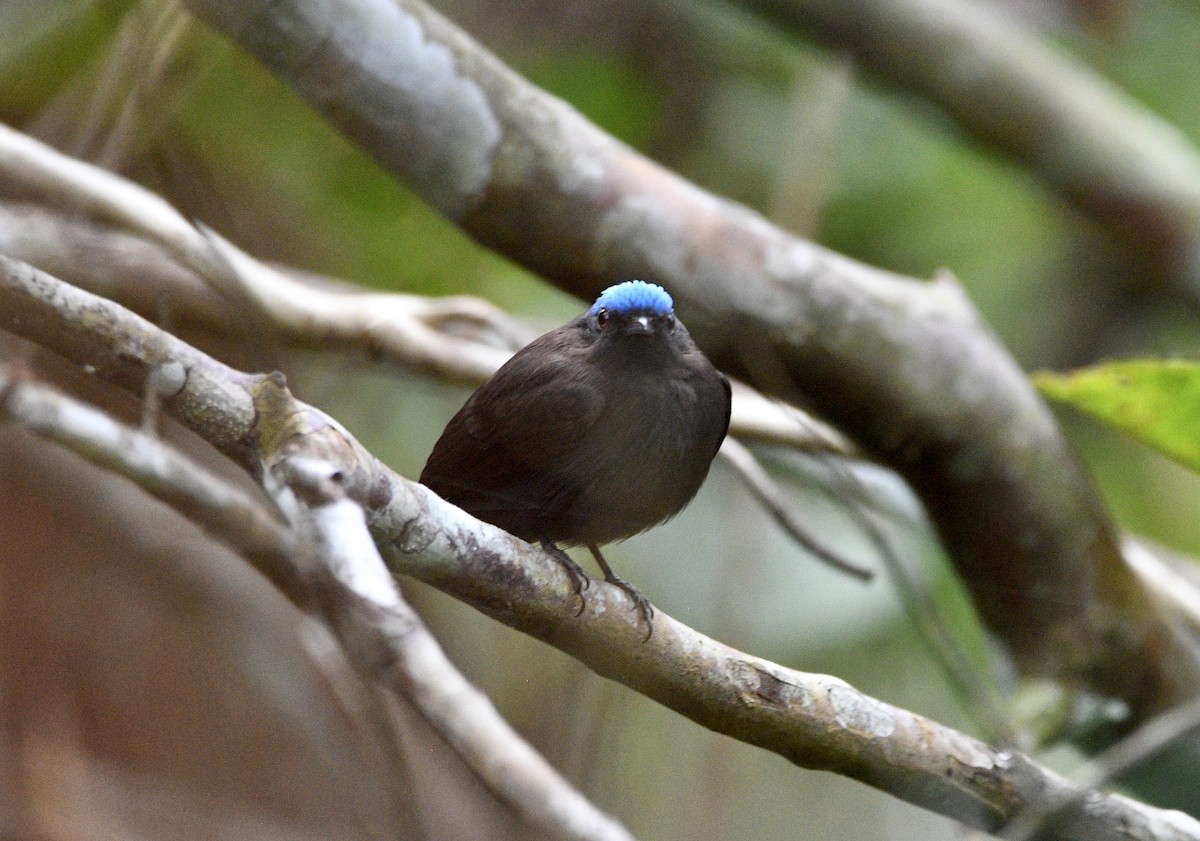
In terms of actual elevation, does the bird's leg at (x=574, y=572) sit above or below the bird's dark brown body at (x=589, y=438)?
below

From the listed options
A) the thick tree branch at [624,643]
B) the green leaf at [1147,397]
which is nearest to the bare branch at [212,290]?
the thick tree branch at [624,643]

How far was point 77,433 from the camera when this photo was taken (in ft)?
7.28

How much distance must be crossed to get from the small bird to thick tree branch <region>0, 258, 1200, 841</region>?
154 mm

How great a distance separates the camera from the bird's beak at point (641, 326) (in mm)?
2787

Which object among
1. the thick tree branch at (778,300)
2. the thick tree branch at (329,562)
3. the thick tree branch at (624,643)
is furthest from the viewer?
the thick tree branch at (778,300)

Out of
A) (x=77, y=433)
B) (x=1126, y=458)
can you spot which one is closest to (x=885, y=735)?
(x=77, y=433)

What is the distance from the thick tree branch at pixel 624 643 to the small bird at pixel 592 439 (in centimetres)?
15

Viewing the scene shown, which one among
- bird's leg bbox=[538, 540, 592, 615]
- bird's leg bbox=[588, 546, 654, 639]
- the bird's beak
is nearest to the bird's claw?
bird's leg bbox=[588, 546, 654, 639]

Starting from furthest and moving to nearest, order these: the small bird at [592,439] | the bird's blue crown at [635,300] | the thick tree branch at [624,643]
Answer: the bird's blue crown at [635,300] < the small bird at [592,439] < the thick tree branch at [624,643]

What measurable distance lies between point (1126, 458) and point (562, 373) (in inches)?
142

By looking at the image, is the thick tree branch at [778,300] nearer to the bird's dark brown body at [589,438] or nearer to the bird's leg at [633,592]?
the bird's dark brown body at [589,438]

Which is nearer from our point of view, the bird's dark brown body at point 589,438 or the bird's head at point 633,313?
the bird's dark brown body at point 589,438

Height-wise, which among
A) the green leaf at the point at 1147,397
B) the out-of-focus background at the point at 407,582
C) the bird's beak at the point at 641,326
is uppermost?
the green leaf at the point at 1147,397

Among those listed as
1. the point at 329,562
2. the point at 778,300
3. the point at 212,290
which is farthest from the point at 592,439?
the point at 778,300
